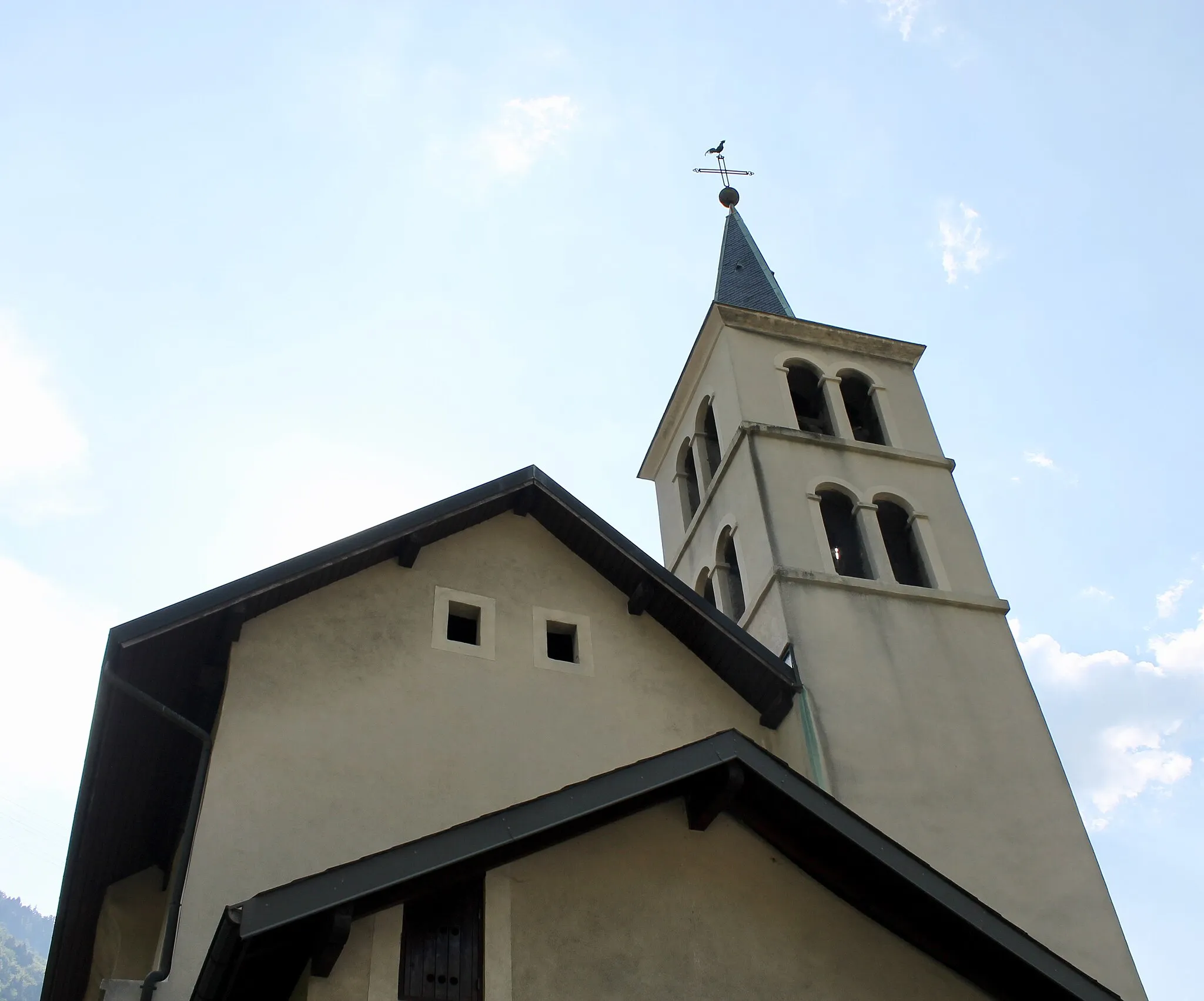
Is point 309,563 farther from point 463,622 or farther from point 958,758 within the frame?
point 958,758

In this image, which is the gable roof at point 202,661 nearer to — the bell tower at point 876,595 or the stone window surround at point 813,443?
the bell tower at point 876,595

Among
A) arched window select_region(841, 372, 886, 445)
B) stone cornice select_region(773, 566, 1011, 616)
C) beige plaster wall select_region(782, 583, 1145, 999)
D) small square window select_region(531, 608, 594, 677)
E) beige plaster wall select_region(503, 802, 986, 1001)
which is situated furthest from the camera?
arched window select_region(841, 372, 886, 445)

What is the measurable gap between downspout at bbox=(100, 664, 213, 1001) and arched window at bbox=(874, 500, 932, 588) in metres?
10.6

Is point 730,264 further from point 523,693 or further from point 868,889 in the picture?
point 868,889

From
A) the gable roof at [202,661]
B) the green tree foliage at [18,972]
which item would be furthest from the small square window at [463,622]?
the green tree foliage at [18,972]

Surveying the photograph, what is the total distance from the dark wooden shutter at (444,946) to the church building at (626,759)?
0.02m

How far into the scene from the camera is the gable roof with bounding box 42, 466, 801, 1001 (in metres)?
10.9

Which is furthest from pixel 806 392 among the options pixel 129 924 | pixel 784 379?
pixel 129 924

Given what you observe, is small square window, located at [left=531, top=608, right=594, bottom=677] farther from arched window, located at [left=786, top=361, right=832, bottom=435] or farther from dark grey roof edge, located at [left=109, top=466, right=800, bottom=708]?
arched window, located at [left=786, top=361, right=832, bottom=435]

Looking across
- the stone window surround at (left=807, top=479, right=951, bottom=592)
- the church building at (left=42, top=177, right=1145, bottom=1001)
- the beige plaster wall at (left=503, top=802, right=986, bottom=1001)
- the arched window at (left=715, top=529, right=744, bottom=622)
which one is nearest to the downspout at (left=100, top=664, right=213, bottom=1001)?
the church building at (left=42, top=177, right=1145, bottom=1001)

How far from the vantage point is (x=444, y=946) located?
740cm

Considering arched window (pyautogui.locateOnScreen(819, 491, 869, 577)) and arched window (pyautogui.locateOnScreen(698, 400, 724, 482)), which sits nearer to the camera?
arched window (pyautogui.locateOnScreen(819, 491, 869, 577))

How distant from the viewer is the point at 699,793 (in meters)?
8.46

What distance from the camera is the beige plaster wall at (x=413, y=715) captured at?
1030 centimetres
